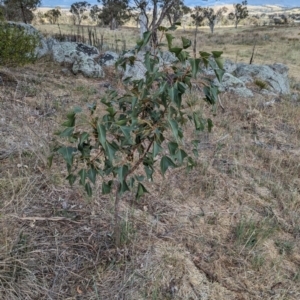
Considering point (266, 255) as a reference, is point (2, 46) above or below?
above

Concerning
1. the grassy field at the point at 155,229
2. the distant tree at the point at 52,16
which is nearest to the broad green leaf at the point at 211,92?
the grassy field at the point at 155,229

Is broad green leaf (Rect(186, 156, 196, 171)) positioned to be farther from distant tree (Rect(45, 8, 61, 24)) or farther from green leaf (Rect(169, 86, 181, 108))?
distant tree (Rect(45, 8, 61, 24))

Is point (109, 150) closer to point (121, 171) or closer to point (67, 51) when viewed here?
point (121, 171)

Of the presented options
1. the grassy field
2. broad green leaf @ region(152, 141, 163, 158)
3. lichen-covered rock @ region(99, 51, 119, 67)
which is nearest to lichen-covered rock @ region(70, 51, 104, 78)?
lichen-covered rock @ region(99, 51, 119, 67)

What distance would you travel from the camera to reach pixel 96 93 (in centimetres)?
504

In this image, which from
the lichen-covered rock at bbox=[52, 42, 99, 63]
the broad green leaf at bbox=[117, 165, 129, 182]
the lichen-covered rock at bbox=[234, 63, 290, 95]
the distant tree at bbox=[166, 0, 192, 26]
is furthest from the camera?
the distant tree at bbox=[166, 0, 192, 26]

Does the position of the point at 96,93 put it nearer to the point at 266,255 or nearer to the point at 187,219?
the point at 187,219

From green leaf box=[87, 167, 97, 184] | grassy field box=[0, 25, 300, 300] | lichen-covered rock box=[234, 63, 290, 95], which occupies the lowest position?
lichen-covered rock box=[234, 63, 290, 95]

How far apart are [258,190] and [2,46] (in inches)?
145

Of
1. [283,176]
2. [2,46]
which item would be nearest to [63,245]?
[283,176]

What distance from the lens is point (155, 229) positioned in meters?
2.19

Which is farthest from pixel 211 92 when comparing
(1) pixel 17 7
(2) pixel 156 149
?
(1) pixel 17 7

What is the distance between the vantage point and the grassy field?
1.72 metres

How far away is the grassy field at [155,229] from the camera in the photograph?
172cm
